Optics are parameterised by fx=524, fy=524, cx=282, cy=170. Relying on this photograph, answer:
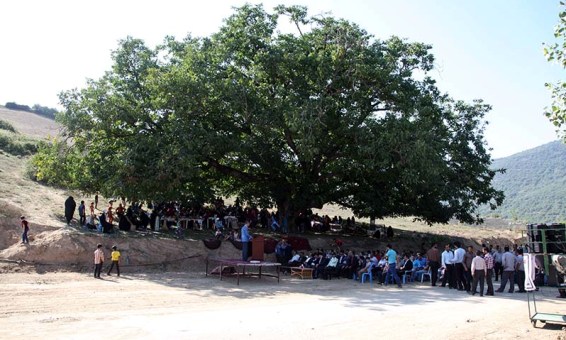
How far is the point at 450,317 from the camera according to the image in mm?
13219

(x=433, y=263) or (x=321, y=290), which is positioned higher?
(x=433, y=263)

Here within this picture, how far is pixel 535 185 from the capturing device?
Result: 119 m

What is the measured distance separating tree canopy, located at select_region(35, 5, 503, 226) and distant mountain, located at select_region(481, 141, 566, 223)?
193 feet

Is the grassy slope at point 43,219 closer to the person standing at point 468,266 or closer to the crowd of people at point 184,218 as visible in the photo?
the crowd of people at point 184,218

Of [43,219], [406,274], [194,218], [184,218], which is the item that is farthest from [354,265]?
[43,219]

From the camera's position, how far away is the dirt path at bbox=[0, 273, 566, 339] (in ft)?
36.0

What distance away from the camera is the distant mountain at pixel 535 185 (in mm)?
94312

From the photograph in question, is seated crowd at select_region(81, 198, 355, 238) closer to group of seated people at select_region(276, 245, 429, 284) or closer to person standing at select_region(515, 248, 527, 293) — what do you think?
group of seated people at select_region(276, 245, 429, 284)

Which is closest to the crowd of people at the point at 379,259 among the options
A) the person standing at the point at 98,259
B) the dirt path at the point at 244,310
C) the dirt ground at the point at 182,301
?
the dirt ground at the point at 182,301

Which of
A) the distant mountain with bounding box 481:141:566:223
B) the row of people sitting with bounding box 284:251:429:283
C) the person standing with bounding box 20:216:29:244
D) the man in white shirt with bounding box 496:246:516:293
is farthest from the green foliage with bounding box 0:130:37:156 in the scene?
the distant mountain with bounding box 481:141:566:223

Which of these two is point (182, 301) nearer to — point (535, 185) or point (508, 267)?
point (508, 267)

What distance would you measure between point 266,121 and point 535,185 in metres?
111

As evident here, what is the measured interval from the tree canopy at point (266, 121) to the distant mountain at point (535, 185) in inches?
2317

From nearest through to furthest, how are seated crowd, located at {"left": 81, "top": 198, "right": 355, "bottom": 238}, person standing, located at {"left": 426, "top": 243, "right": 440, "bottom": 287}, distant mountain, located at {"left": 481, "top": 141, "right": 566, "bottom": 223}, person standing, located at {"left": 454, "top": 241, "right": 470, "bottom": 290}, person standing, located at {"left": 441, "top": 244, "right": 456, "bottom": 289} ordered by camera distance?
person standing, located at {"left": 454, "top": 241, "right": 470, "bottom": 290} → person standing, located at {"left": 441, "top": 244, "right": 456, "bottom": 289} → person standing, located at {"left": 426, "top": 243, "right": 440, "bottom": 287} → seated crowd, located at {"left": 81, "top": 198, "right": 355, "bottom": 238} → distant mountain, located at {"left": 481, "top": 141, "right": 566, "bottom": 223}
